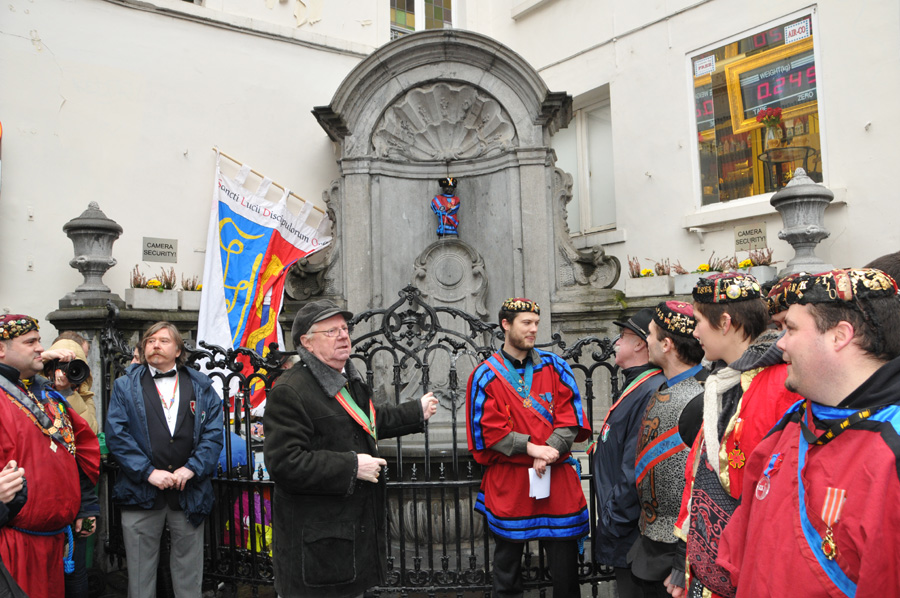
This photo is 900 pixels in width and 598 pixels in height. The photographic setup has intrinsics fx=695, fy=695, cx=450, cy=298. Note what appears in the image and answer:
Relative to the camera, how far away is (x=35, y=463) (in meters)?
3.27

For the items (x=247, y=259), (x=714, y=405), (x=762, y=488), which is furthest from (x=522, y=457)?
(x=247, y=259)

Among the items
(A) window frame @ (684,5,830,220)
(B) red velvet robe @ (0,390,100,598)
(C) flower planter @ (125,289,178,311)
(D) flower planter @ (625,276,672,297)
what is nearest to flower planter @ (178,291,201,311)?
(C) flower planter @ (125,289,178,311)

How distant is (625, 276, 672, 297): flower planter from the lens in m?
7.78

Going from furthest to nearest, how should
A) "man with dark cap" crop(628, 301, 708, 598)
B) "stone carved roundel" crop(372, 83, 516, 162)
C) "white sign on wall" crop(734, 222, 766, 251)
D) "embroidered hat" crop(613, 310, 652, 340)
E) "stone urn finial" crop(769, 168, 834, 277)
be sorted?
1. "white sign on wall" crop(734, 222, 766, 251)
2. "stone carved roundel" crop(372, 83, 516, 162)
3. "stone urn finial" crop(769, 168, 834, 277)
4. "embroidered hat" crop(613, 310, 652, 340)
5. "man with dark cap" crop(628, 301, 708, 598)

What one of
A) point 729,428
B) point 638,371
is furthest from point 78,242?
point 729,428

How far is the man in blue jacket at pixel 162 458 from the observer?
3.81 m

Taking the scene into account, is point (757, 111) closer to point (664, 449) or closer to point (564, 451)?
point (564, 451)

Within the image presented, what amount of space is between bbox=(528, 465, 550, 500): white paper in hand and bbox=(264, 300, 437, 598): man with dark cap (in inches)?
32.3

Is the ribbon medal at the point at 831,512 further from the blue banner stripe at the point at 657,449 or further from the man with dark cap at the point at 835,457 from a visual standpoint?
the blue banner stripe at the point at 657,449

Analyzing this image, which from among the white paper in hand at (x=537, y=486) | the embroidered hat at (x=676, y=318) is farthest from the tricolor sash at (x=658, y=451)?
the white paper in hand at (x=537, y=486)

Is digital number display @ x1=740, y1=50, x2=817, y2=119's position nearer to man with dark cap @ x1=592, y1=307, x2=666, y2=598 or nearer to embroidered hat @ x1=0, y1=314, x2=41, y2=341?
man with dark cap @ x1=592, y1=307, x2=666, y2=598

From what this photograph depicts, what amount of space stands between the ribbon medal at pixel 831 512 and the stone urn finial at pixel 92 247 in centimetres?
640

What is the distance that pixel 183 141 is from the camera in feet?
27.5

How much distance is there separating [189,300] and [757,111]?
7070 mm
